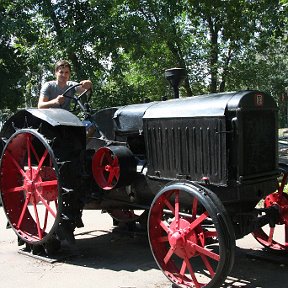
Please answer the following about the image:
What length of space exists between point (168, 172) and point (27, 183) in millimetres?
1687

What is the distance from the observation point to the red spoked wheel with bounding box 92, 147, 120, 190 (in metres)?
4.24

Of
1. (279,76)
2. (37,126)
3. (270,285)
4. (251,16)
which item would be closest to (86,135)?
(37,126)

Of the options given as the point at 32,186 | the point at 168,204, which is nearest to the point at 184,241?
the point at 168,204

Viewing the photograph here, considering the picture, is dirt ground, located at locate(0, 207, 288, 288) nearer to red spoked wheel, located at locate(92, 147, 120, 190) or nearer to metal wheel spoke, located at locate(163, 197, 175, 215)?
metal wheel spoke, located at locate(163, 197, 175, 215)

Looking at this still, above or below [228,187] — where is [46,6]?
above

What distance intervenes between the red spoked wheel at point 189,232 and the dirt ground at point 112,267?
0.29m

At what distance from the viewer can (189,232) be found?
3.49m

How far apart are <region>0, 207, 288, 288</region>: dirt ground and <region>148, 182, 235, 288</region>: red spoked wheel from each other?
0.94 ft

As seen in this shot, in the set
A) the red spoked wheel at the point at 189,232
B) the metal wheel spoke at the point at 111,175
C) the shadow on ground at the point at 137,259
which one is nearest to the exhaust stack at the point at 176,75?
the metal wheel spoke at the point at 111,175

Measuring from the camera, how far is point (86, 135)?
4875mm

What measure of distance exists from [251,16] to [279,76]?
33.3 m

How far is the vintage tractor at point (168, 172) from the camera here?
138 inches

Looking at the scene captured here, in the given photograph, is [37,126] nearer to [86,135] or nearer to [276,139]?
[86,135]

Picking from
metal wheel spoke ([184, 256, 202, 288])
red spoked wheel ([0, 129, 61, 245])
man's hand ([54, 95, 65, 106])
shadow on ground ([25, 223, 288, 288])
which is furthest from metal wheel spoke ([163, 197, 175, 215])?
man's hand ([54, 95, 65, 106])
